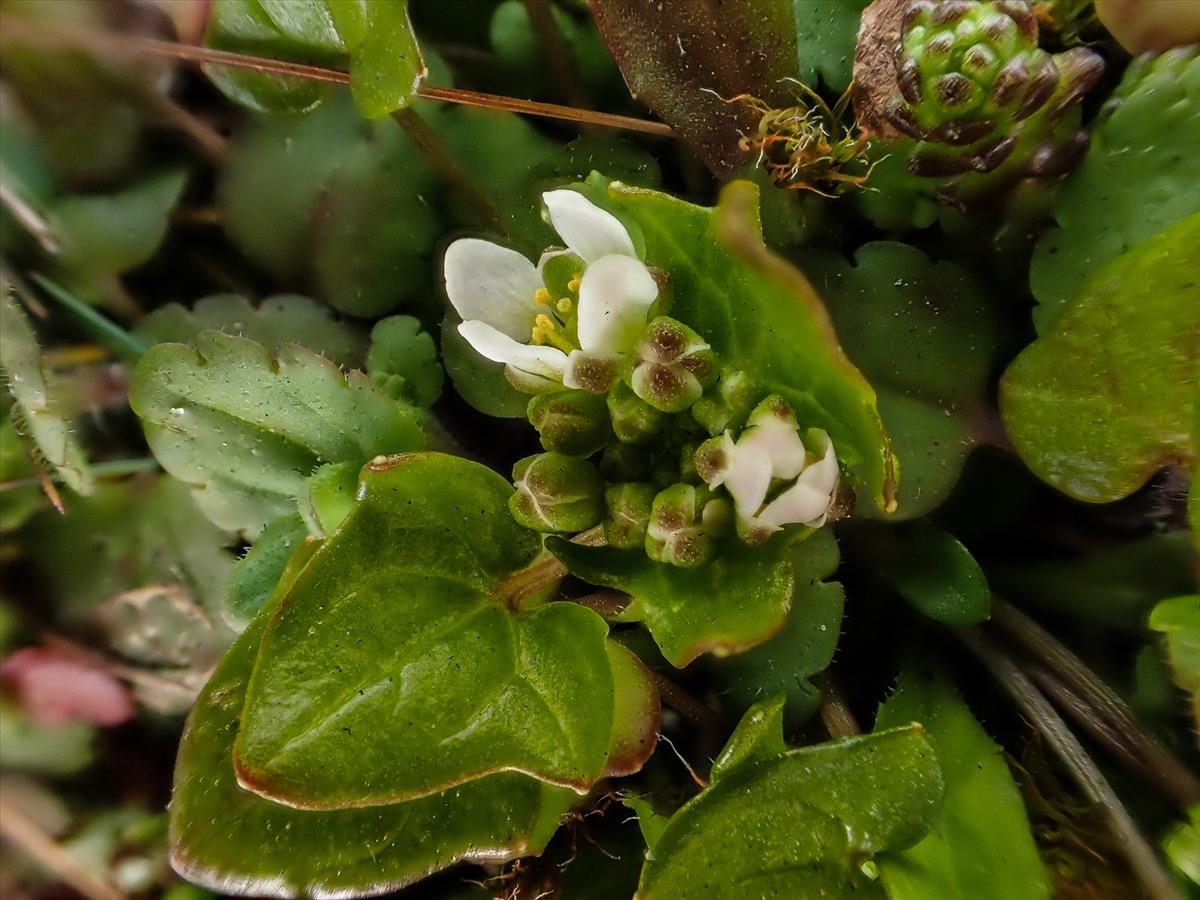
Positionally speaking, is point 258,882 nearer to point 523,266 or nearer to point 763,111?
point 523,266

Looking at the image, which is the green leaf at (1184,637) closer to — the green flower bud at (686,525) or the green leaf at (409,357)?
the green flower bud at (686,525)

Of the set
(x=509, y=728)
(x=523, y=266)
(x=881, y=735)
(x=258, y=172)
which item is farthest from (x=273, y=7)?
(x=881, y=735)

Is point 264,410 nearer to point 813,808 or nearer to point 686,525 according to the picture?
point 686,525

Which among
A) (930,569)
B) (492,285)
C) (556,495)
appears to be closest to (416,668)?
(556,495)

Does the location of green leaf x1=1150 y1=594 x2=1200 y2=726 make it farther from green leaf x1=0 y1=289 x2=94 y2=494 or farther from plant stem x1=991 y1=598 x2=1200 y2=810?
green leaf x1=0 y1=289 x2=94 y2=494

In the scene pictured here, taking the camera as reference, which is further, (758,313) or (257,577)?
(257,577)

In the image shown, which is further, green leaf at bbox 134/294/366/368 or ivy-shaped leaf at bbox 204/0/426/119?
green leaf at bbox 134/294/366/368

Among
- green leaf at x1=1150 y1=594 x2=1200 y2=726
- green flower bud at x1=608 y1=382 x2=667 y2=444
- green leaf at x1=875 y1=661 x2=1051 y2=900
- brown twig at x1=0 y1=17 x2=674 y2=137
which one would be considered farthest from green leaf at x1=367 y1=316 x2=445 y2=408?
green leaf at x1=1150 y1=594 x2=1200 y2=726
